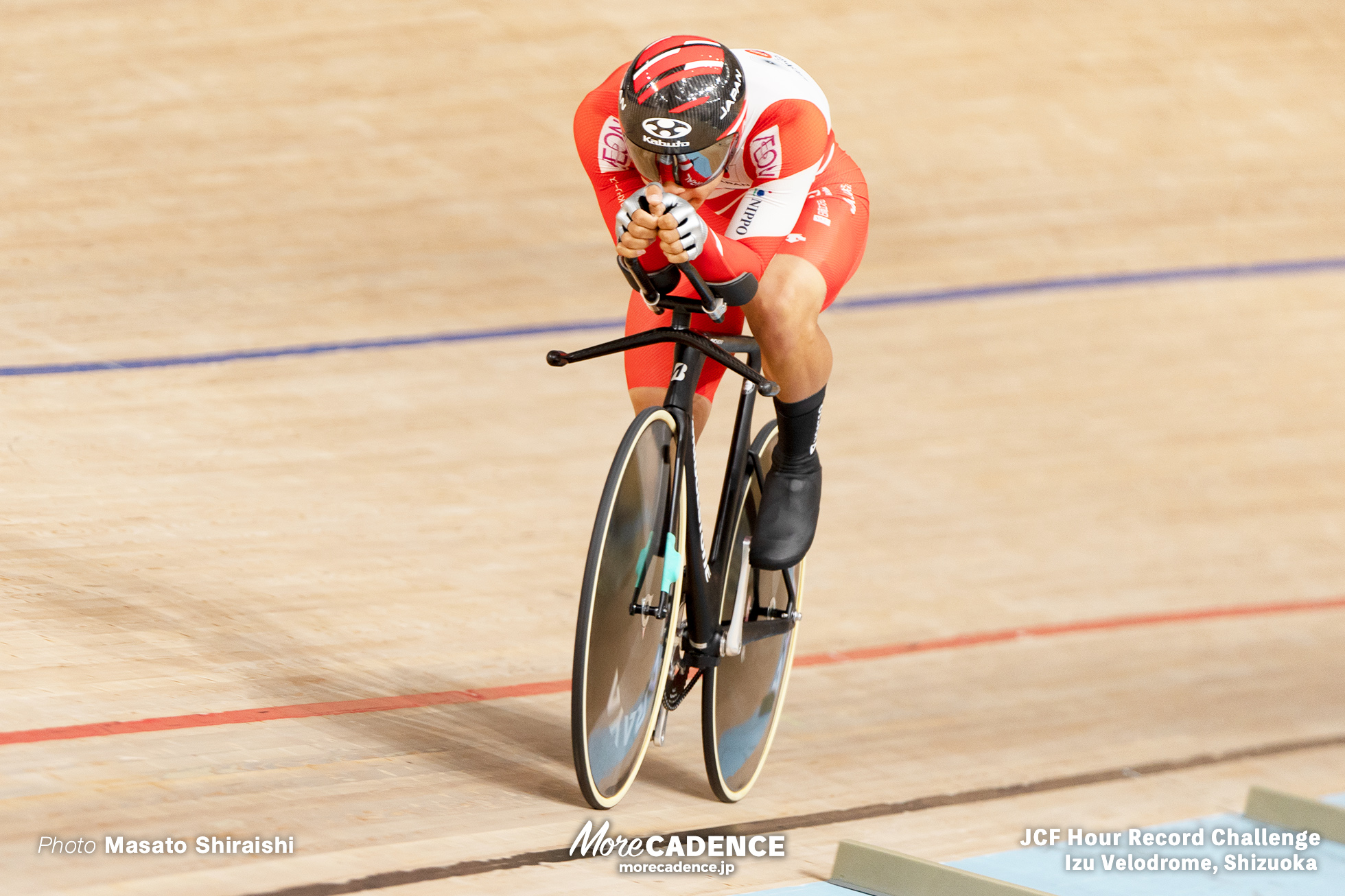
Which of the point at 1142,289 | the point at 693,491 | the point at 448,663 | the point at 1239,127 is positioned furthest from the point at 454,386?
the point at 1239,127

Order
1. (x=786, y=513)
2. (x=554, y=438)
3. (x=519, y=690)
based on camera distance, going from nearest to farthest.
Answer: (x=786, y=513), (x=519, y=690), (x=554, y=438)

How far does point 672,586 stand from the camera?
7.50 feet

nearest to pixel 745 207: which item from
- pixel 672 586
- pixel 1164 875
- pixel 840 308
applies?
pixel 672 586

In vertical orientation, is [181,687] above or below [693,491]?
below

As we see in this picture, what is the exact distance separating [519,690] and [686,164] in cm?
129

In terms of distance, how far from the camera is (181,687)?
264 cm

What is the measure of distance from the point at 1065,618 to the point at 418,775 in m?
2.16

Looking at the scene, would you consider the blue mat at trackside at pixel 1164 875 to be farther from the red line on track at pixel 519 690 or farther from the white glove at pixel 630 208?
the white glove at pixel 630 208

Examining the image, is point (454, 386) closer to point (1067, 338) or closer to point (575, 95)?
point (575, 95)

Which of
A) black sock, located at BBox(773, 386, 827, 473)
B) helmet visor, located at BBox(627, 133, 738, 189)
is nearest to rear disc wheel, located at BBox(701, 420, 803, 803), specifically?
black sock, located at BBox(773, 386, 827, 473)

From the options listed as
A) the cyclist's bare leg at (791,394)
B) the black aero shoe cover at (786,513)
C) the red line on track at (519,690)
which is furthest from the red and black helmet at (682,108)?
the red line on track at (519,690)

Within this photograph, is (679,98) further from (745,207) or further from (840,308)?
(840,308)

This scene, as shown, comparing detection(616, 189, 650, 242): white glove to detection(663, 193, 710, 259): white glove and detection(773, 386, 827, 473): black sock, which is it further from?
detection(773, 386, 827, 473): black sock

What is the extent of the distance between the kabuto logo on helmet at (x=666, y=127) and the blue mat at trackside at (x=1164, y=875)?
1.30m
